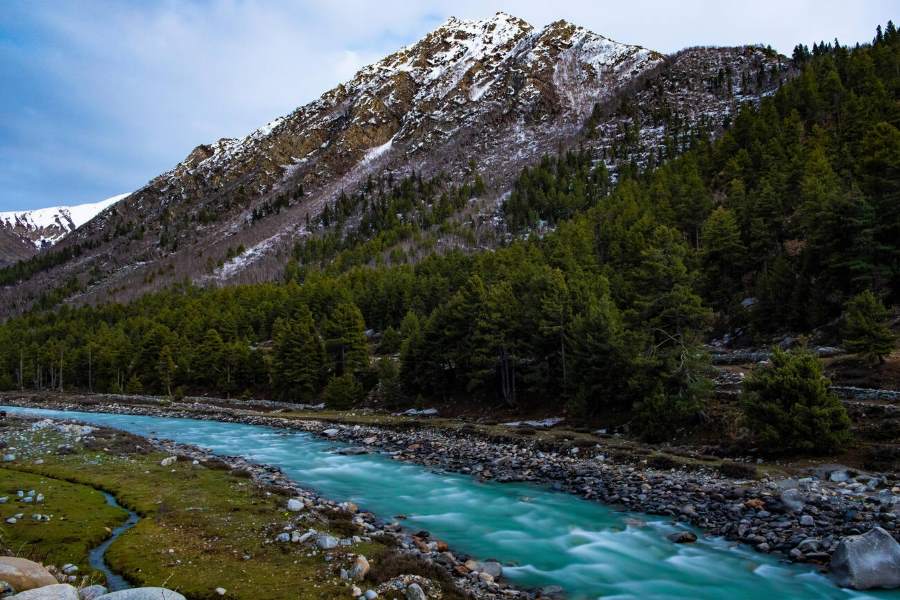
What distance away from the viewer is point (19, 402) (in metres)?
83.7

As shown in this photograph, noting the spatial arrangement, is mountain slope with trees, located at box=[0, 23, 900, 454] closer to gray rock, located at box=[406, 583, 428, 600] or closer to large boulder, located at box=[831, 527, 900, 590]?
large boulder, located at box=[831, 527, 900, 590]

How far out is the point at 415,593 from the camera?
12477mm

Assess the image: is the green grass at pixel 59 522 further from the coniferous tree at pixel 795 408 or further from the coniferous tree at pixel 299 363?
the coniferous tree at pixel 299 363

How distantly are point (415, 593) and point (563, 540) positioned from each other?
342 inches

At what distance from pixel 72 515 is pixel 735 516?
79.8ft

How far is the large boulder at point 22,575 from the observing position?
1007 centimetres

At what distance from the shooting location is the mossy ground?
1316 centimetres

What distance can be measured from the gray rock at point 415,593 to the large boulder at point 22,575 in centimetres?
757

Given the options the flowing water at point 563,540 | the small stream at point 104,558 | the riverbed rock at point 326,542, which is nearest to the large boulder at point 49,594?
the small stream at point 104,558

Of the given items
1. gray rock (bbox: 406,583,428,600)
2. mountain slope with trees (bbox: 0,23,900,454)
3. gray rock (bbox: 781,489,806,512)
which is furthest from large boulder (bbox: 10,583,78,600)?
mountain slope with trees (bbox: 0,23,900,454)

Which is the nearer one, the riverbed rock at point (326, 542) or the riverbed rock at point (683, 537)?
the riverbed rock at point (326, 542)

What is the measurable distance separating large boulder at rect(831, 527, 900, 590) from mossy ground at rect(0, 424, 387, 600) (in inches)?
516

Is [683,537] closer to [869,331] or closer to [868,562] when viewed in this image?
[868,562]

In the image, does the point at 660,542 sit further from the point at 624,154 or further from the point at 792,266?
the point at 624,154
